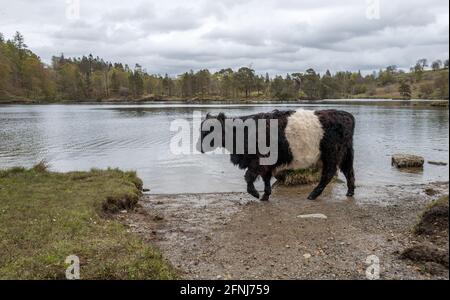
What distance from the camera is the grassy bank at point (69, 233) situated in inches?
235

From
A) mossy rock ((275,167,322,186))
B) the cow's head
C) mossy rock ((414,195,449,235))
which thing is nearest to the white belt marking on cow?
the cow's head

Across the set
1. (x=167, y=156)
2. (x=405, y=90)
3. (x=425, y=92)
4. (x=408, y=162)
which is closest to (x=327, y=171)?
(x=408, y=162)

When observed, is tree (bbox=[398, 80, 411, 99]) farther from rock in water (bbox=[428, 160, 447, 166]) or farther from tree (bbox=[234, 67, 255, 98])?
rock in water (bbox=[428, 160, 447, 166])

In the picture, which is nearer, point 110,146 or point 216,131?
point 216,131

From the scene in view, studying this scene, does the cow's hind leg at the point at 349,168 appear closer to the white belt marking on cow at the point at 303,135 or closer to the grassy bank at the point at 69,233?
the white belt marking on cow at the point at 303,135

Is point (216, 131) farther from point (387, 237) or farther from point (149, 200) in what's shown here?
point (387, 237)

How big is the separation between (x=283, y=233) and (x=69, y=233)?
440cm

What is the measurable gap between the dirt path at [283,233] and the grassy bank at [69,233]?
655 millimetres

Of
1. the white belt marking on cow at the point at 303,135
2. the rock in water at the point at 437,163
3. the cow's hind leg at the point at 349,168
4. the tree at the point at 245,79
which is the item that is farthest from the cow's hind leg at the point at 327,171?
the tree at the point at 245,79

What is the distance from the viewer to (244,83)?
5837 inches

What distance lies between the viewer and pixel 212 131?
37.8 ft
